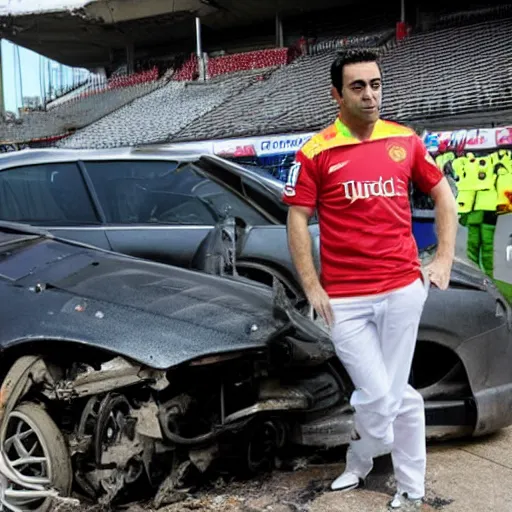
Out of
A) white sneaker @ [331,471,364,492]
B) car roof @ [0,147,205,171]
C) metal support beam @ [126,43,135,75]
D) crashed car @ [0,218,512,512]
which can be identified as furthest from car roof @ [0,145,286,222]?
metal support beam @ [126,43,135,75]

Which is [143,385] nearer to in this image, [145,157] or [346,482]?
[346,482]

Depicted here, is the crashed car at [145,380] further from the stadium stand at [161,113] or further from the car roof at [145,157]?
the stadium stand at [161,113]

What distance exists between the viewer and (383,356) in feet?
→ 8.13

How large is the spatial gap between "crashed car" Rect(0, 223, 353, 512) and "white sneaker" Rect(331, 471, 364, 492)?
16 cm

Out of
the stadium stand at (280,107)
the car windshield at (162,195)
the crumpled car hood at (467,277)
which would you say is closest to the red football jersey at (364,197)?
the crumpled car hood at (467,277)

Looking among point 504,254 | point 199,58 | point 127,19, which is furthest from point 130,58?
point 504,254

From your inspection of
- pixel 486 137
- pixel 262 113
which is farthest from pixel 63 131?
pixel 486 137

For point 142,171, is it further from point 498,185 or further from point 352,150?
point 498,185

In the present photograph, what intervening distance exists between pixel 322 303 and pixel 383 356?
0.32 m

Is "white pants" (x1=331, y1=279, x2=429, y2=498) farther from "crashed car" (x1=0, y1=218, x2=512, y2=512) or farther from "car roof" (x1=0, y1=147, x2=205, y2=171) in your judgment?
"car roof" (x1=0, y1=147, x2=205, y2=171)

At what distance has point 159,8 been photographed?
19.4m

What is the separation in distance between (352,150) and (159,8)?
18747mm

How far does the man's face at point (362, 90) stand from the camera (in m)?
2.38

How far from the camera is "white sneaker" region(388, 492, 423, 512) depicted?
2553 mm
